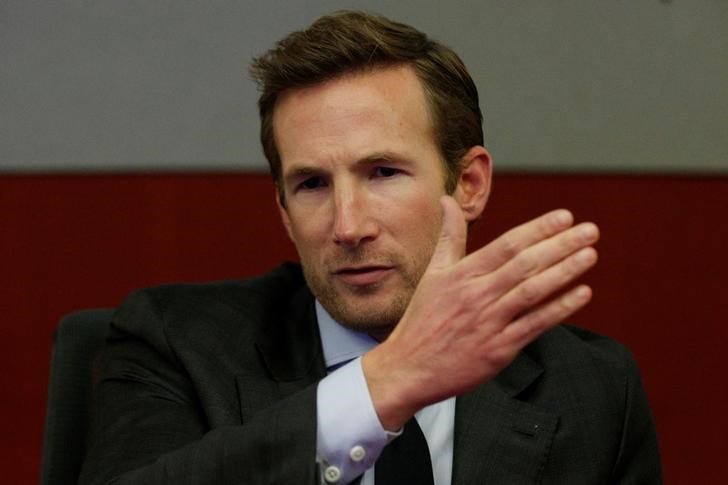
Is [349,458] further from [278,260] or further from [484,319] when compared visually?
[278,260]

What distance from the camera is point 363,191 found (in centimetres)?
174

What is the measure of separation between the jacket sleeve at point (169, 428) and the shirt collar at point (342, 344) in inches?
7.0

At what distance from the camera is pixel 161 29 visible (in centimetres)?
253

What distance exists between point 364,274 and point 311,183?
0.20 m

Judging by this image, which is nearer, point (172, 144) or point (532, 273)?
point (532, 273)

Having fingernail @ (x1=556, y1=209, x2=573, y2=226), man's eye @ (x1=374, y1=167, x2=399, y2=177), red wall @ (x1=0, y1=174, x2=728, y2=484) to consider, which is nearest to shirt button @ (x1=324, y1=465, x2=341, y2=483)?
fingernail @ (x1=556, y1=209, x2=573, y2=226)

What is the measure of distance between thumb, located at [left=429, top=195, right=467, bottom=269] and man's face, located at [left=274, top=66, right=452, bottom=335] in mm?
317

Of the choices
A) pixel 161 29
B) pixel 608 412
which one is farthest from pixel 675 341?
pixel 161 29

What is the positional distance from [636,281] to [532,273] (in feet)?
4.78

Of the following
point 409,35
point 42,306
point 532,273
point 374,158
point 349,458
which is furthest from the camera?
point 42,306

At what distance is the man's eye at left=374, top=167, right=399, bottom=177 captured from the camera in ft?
5.81

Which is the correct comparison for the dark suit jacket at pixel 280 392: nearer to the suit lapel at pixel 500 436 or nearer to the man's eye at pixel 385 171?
the suit lapel at pixel 500 436

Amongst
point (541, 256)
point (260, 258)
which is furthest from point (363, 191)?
point (260, 258)

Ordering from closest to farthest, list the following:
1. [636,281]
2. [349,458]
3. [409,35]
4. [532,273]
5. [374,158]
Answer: [532,273] → [349,458] → [374,158] → [409,35] → [636,281]
